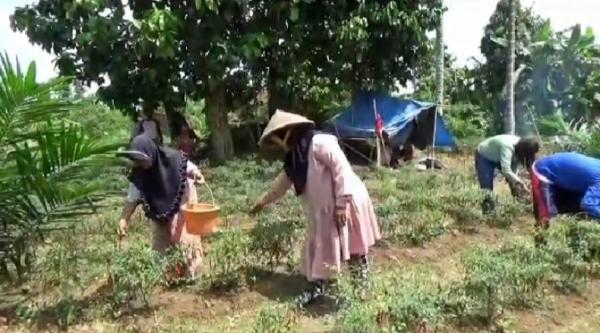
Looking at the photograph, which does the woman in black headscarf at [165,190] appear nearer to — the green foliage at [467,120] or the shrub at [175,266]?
the shrub at [175,266]

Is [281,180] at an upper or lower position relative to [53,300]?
upper

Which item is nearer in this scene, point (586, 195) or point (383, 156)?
point (586, 195)

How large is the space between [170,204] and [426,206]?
117 inches

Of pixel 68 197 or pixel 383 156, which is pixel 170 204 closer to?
pixel 68 197

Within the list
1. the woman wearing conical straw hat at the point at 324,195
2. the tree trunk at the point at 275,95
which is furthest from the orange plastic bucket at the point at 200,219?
the tree trunk at the point at 275,95

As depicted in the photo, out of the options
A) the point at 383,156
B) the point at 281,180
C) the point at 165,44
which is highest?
the point at 165,44

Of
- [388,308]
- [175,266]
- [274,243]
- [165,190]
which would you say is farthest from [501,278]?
[165,190]

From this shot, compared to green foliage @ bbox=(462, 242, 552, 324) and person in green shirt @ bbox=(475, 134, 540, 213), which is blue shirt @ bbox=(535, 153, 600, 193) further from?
person in green shirt @ bbox=(475, 134, 540, 213)

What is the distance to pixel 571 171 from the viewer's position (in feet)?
17.1

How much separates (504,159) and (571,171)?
2024mm

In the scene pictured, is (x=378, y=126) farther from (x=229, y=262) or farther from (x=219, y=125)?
(x=229, y=262)

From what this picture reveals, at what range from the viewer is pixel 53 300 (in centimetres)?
493

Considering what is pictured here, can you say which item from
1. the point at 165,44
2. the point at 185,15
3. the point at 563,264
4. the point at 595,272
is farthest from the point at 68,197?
the point at 185,15

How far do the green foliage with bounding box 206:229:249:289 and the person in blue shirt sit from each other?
80.1 inches
